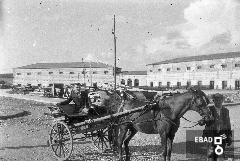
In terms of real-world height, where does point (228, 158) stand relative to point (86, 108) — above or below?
below

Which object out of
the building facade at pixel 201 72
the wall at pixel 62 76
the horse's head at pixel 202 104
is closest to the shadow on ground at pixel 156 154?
the horse's head at pixel 202 104

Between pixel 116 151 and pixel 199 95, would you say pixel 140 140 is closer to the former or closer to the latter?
pixel 116 151

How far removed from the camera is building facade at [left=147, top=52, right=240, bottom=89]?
5338 centimetres

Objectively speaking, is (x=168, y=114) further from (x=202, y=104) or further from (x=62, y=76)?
(x=62, y=76)

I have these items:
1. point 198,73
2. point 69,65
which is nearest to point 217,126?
point 198,73

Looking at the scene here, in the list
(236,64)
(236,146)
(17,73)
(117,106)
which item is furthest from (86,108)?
(17,73)

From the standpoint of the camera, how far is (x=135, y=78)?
70688 millimetres

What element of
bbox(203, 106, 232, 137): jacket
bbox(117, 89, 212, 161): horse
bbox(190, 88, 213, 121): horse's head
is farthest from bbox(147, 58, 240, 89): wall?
bbox(190, 88, 213, 121): horse's head

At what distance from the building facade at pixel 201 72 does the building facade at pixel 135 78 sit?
6.52 feet

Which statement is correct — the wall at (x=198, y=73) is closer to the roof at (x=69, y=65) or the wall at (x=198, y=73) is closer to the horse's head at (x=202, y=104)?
the roof at (x=69, y=65)

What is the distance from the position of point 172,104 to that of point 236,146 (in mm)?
3900

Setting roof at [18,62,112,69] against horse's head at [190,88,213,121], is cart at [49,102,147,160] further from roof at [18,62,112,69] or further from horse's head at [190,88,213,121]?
roof at [18,62,112,69]

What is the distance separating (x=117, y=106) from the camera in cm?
847

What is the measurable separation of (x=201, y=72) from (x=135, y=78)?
1786 cm
